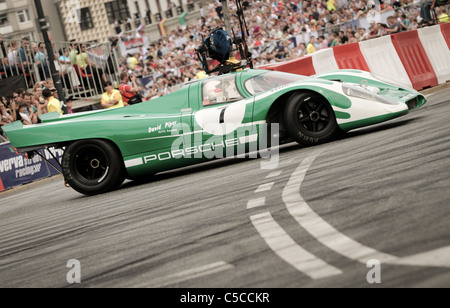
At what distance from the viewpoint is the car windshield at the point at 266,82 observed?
384 inches

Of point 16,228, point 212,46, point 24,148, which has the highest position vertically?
point 212,46

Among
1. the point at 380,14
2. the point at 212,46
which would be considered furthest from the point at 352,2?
the point at 212,46

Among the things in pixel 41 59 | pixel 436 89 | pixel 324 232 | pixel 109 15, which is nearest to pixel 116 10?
pixel 109 15

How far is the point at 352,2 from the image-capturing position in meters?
27.7

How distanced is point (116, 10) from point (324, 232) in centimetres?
8388

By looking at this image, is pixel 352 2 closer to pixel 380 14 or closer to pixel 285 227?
pixel 380 14

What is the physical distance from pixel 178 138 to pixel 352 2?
19.7 metres

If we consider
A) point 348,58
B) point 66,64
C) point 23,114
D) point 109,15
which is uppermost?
point 109,15

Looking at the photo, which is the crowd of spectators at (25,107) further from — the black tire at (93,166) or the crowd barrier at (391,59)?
the black tire at (93,166)

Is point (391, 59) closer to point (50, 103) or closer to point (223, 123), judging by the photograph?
point (50, 103)

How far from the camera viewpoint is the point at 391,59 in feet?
53.1

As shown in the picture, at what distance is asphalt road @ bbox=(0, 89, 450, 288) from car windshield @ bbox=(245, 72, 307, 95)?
109 cm
